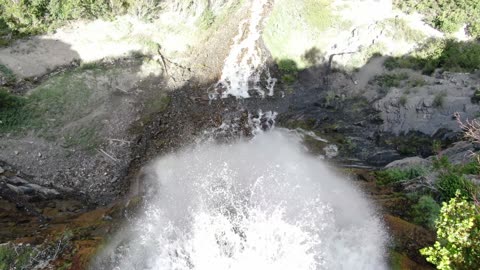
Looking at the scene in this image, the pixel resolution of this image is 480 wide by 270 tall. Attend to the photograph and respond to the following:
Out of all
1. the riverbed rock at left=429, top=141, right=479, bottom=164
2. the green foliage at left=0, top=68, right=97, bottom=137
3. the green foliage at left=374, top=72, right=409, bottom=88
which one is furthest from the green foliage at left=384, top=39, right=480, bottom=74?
the green foliage at left=0, top=68, right=97, bottom=137

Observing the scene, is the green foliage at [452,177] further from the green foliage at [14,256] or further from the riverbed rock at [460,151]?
the green foliage at [14,256]

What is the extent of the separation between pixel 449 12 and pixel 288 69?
8.61m

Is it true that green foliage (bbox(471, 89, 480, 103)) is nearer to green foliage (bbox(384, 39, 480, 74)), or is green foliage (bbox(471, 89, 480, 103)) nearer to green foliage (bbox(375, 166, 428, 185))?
green foliage (bbox(384, 39, 480, 74))

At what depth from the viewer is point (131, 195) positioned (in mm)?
15867

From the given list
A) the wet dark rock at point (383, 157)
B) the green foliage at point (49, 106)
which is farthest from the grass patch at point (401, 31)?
the green foliage at point (49, 106)

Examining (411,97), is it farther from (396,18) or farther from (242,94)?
(242,94)

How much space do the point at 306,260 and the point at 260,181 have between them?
4288mm

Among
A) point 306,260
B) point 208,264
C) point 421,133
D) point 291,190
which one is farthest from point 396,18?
point 208,264

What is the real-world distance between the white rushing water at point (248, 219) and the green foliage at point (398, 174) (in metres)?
1.33

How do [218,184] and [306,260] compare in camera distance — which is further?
[218,184]

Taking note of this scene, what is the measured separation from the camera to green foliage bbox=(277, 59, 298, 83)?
2094 centimetres

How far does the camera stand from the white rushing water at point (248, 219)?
12.8 meters

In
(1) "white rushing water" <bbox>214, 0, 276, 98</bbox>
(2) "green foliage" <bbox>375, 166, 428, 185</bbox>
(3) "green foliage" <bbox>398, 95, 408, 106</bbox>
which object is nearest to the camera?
(2) "green foliage" <bbox>375, 166, 428, 185</bbox>

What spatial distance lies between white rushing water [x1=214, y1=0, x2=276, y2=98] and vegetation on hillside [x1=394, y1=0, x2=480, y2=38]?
7.96m
